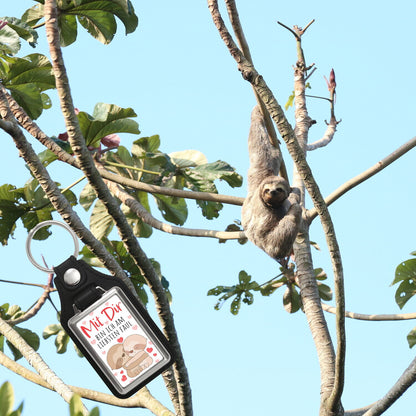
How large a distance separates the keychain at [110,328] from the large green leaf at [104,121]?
12.7 ft

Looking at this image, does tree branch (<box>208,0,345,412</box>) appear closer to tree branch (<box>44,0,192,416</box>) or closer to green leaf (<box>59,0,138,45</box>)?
tree branch (<box>44,0,192,416</box>)

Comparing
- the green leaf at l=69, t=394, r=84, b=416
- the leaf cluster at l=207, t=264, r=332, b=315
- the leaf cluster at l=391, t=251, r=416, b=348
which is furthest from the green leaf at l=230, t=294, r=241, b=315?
the green leaf at l=69, t=394, r=84, b=416

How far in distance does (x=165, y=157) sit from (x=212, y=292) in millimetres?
1996

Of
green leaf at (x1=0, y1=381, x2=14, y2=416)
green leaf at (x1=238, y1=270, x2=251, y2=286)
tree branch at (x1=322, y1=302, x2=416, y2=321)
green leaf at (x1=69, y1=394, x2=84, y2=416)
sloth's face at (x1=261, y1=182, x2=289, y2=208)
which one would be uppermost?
green leaf at (x1=0, y1=381, x2=14, y2=416)

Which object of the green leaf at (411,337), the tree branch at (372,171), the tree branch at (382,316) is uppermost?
the tree branch at (372,171)

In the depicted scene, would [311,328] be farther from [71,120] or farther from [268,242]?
[71,120]

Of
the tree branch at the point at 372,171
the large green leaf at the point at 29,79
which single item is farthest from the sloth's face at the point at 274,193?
the large green leaf at the point at 29,79

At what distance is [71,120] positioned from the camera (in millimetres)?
4547

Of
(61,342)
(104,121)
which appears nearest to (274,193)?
(104,121)

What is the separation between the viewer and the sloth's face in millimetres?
6492

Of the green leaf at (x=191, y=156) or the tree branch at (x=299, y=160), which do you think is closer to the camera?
the tree branch at (x=299, y=160)

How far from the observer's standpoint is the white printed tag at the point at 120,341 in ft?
8.20

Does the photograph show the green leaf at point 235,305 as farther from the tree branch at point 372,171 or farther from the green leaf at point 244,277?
the tree branch at point 372,171

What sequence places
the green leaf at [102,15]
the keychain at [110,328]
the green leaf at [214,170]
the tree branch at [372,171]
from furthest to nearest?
the green leaf at [214,170]
the green leaf at [102,15]
the tree branch at [372,171]
the keychain at [110,328]
